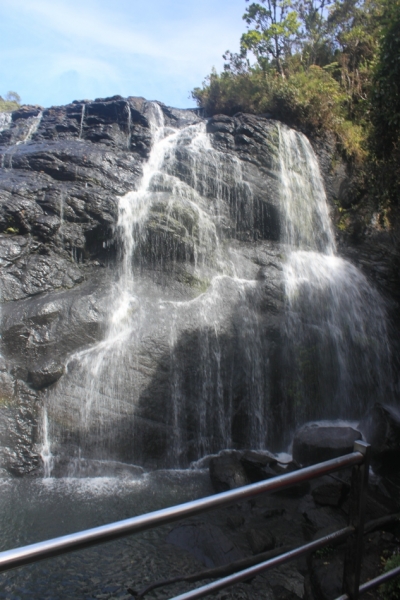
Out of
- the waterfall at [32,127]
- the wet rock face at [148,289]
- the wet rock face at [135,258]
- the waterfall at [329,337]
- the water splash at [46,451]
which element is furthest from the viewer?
the waterfall at [32,127]

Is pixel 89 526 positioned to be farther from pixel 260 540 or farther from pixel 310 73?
pixel 310 73

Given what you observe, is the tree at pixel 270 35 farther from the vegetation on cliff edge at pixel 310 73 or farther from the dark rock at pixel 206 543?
the dark rock at pixel 206 543

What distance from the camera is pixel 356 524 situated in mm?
2045

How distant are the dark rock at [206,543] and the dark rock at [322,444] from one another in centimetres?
272

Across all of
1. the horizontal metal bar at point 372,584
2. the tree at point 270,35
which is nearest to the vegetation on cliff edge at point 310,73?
the tree at point 270,35

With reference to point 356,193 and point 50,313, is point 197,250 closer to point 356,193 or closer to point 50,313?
point 50,313

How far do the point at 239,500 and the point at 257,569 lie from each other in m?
0.40

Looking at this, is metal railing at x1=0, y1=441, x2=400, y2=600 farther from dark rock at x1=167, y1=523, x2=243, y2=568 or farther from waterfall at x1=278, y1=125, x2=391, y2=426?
waterfall at x1=278, y1=125, x2=391, y2=426

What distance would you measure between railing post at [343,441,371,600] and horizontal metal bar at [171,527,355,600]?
0.15 ft

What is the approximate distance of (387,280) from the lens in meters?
12.2

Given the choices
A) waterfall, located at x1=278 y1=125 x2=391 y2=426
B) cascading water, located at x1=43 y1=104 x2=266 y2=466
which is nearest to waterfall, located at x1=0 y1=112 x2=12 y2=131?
cascading water, located at x1=43 y1=104 x2=266 y2=466

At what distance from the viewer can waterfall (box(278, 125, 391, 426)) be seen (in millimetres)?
9703

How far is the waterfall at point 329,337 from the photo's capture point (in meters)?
9.70

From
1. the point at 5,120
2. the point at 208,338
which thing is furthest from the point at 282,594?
the point at 5,120
